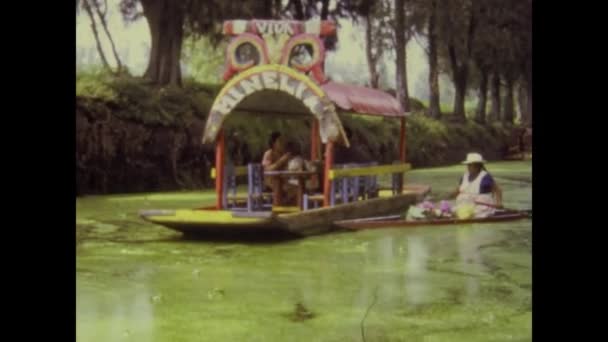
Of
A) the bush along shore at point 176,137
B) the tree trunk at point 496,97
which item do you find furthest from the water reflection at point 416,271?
the tree trunk at point 496,97

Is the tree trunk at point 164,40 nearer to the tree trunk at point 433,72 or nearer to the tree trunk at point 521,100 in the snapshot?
the tree trunk at point 433,72

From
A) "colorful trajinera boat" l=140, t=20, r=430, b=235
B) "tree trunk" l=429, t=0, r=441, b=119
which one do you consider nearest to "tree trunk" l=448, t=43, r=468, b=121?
"tree trunk" l=429, t=0, r=441, b=119

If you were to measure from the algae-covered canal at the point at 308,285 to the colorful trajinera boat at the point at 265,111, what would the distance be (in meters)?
0.20

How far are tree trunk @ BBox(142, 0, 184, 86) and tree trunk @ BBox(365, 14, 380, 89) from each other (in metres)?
4.11

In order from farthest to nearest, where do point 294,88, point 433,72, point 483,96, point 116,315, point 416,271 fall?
point 433,72 → point 483,96 → point 294,88 → point 416,271 → point 116,315

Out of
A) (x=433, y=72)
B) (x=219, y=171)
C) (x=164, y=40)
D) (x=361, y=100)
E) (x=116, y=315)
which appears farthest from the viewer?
(x=433, y=72)


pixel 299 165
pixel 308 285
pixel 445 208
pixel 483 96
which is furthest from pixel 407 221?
pixel 483 96

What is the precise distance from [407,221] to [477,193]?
0.79m

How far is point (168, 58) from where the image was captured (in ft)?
44.0

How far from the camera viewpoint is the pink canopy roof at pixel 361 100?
26.0ft

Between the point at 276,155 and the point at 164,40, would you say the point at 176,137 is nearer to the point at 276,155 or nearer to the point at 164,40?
the point at 164,40

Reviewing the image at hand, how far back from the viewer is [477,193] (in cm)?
843

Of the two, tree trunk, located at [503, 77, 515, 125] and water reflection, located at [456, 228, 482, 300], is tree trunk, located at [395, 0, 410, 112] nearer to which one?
tree trunk, located at [503, 77, 515, 125]
